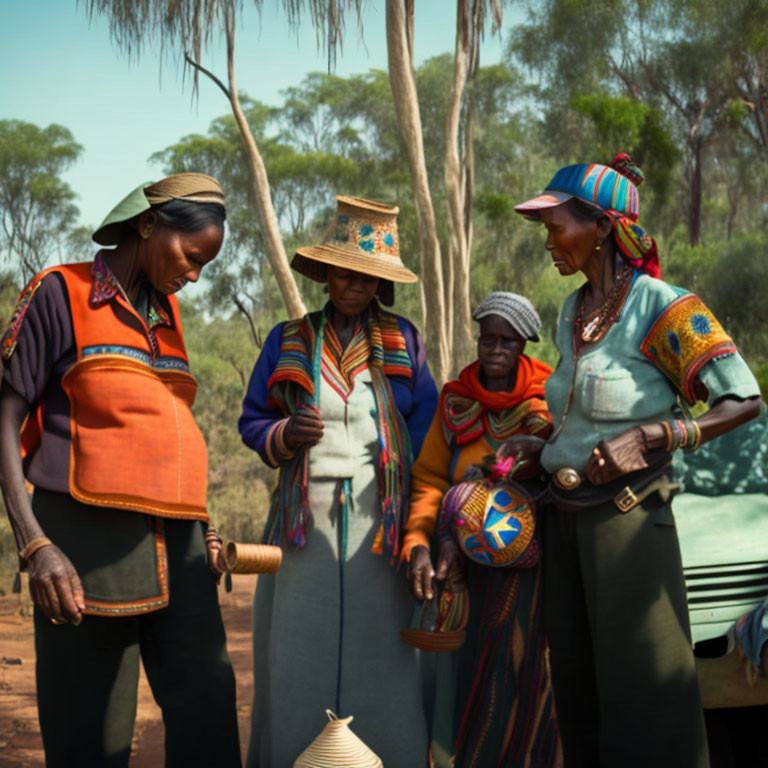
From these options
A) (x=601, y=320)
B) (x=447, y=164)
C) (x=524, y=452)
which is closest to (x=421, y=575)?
(x=524, y=452)

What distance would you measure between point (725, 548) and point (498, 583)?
30.0 inches

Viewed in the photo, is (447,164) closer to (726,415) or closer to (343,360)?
(343,360)

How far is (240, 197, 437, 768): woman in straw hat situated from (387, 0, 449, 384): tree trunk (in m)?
6.19

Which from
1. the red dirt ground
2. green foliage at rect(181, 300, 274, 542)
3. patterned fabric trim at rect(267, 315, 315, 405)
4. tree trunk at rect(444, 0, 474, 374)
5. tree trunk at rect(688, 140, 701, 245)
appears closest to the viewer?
patterned fabric trim at rect(267, 315, 315, 405)

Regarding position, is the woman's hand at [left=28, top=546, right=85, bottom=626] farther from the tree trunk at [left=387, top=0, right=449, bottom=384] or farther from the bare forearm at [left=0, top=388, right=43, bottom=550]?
the tree trunk at [left=387, top=0, right=449, bottom=384]

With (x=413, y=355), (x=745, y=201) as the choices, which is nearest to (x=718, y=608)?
(x=413, y=355)

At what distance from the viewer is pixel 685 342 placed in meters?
2.59

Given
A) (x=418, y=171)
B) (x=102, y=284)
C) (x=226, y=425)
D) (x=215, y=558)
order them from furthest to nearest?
(x=226, y=425) < (x=418, y=171) < (x=215, y=558) < (x=102, y=284)

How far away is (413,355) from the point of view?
355 cm

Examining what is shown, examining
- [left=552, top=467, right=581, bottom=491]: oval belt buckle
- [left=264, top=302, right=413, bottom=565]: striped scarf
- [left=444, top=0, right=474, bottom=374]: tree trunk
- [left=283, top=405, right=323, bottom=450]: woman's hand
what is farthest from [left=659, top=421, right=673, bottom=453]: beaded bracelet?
[left=444, top=0, right=474, bottom=374]: tree trunk

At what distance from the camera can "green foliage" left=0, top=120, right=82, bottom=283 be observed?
78.3 ft

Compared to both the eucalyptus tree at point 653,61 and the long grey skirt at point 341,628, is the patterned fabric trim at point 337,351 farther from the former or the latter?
the eucalyptus tree at point 653,61

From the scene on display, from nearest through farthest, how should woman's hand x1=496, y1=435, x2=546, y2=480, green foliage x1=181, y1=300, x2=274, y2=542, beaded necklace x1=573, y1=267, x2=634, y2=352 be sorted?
beaded necklace x1=573, y1=267, x2=634, y2=352 < woman's hand x1=496, y1=435, x2=546, y2=480 < green foliage x1=181, y1=300, x2=274, y2=542

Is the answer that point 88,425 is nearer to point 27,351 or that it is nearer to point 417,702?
point 27,351
